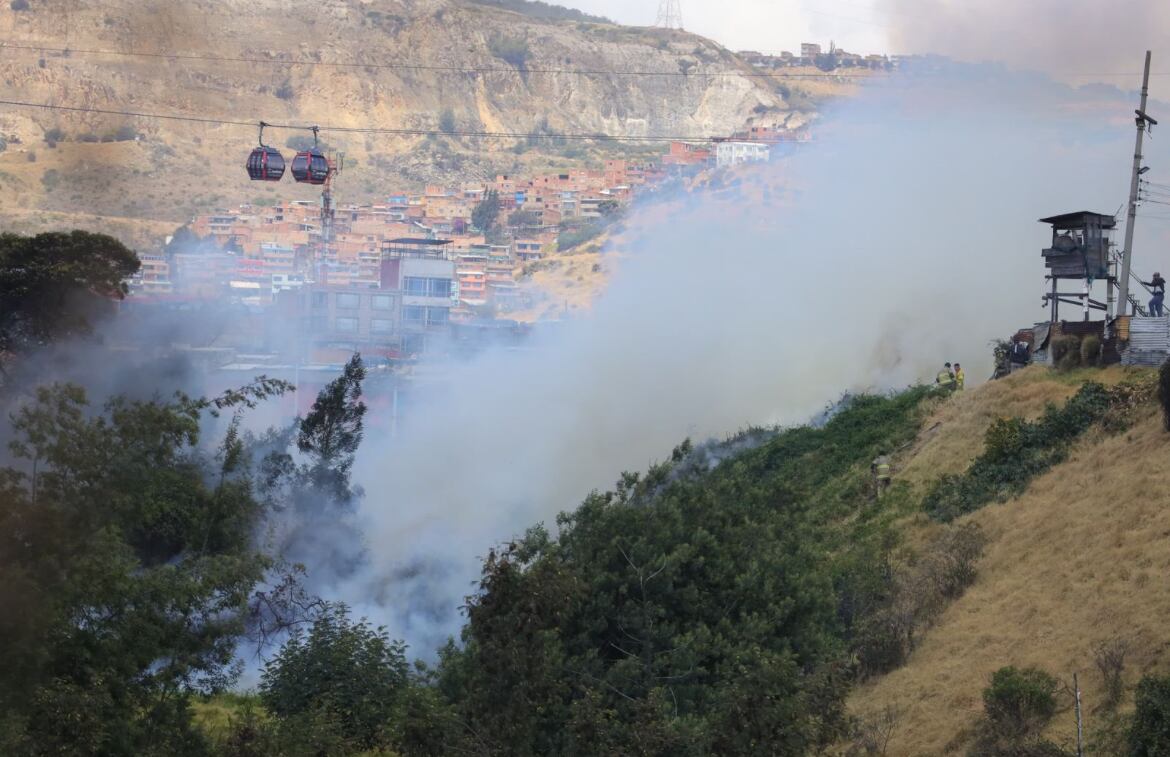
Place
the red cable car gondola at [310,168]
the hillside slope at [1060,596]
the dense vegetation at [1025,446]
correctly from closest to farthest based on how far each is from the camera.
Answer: the hillside slope at [1060,596]
the dense vegetation at [1025,446]
the red cable car gondola at [310,168]

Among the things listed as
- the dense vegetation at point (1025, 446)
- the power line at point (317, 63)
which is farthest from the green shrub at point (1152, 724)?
the power line at point (317, 63)

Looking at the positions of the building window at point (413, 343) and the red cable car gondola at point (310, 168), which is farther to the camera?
the building window at point (413, 343)

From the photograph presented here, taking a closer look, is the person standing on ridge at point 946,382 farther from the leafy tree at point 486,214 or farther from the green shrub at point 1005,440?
the leafy tree at point 486,214

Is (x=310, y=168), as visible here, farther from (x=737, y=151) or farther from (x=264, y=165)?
Answer: (x=737, y=151)

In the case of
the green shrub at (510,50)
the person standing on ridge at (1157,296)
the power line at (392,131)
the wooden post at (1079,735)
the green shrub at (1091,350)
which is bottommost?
the wooden post at (1079,735)

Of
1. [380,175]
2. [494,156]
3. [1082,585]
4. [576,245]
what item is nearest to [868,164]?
[576,245]

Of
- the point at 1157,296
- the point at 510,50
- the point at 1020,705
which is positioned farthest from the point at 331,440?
the point at 510,50

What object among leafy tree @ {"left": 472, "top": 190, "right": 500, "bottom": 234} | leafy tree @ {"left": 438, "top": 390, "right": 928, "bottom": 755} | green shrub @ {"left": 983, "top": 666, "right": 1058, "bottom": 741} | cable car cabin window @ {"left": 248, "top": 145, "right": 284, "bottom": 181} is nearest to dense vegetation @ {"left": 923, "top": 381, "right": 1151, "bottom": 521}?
leafy tree @ {"left": 438, "top": 390, "right": 928, "bottom": 755}
